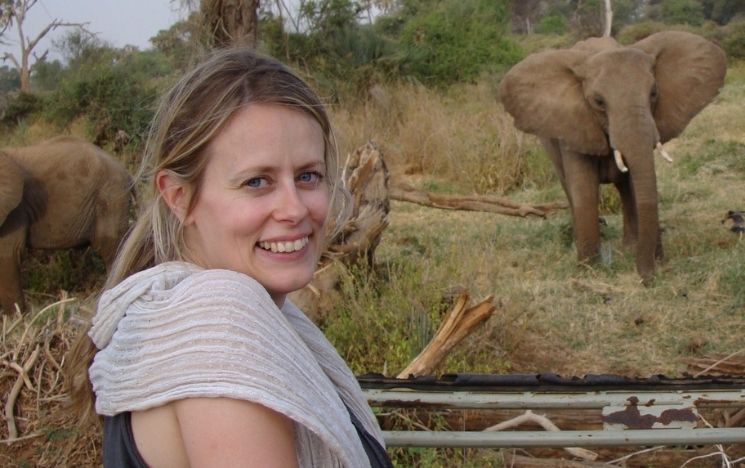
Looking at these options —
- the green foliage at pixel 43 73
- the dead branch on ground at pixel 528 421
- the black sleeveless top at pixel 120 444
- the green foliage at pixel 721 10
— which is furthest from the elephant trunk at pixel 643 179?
the green foliage at pixel 721 10

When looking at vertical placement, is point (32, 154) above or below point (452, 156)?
above

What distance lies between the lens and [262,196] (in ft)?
4.47

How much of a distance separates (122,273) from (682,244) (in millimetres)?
6810

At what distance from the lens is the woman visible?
1.15m

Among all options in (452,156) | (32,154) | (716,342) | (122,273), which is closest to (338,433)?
(122,273)

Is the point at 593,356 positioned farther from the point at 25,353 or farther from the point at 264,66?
the point at 264,66

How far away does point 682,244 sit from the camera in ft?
25.3

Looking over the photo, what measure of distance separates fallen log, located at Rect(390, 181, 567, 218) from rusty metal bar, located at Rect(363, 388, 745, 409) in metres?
6.87

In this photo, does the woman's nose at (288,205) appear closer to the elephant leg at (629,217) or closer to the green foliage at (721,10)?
the elephant leg at (629,217)

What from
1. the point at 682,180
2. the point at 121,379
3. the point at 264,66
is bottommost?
the point at 682,180

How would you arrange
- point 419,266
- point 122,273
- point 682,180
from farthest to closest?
1. point 682,180
2. point 419,266
3. point 122,273

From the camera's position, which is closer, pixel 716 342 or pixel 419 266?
pixel 716 342

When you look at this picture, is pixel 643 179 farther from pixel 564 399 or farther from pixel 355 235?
pixel 564 399

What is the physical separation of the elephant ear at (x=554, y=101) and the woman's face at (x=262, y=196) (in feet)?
20.1
